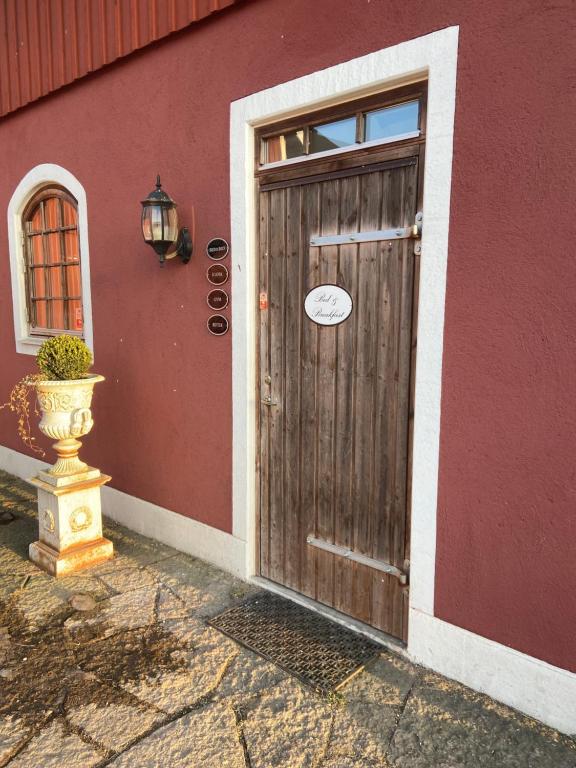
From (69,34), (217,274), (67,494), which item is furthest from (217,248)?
(69,34)

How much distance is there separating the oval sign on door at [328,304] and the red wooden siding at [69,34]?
1819 mm

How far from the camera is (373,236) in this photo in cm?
282

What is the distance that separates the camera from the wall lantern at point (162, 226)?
11.6 ft

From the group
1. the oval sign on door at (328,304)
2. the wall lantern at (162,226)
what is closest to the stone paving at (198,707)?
the oval sign on door at (328,304)

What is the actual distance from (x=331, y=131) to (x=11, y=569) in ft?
11.9

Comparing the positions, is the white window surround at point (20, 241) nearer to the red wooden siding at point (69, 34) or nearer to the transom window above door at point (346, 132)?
the red wooden siding at point (69, 34)

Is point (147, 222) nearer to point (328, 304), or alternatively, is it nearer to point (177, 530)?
point (328, 304)

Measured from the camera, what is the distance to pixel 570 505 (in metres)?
2.26

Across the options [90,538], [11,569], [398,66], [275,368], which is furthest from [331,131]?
[11,569]

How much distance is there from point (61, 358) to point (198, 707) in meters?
2.34

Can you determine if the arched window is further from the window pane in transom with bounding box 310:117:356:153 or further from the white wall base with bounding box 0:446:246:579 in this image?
the window pane in transom with bounding box 310:117:356:153

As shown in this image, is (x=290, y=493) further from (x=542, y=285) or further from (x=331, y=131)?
(x=331, y=131)

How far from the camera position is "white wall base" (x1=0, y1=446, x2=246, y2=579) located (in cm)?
370

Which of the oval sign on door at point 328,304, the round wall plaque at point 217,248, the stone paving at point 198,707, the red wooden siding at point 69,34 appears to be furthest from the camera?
the red wooden siding at point 69,34
